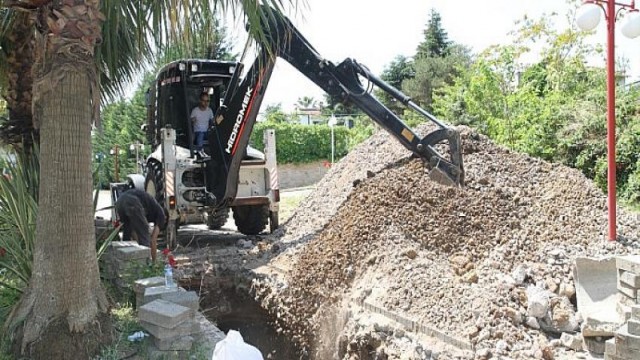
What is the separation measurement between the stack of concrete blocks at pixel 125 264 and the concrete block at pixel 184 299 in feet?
3.45

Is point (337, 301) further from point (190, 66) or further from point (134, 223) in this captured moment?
point (190, 66)

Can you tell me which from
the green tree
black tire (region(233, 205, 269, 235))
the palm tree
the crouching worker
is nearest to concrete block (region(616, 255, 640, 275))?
the palm tree

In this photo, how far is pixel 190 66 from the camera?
9.20 meters

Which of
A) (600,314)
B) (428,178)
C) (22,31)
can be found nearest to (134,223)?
(22,31)

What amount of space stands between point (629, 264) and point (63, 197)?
4.36 metres

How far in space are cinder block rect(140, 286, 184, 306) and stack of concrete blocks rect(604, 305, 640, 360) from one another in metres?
3.32

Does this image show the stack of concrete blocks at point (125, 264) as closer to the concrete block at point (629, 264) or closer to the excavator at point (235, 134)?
the excavator at point (235, 134)

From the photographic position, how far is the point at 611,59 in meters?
6.36

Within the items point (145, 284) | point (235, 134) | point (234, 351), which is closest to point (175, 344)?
point (145, 284)

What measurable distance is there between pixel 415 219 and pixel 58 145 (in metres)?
4.64

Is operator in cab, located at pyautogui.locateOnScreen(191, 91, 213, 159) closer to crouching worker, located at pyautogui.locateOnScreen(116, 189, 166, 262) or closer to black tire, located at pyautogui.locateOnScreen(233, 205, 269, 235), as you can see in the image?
black tire, located at pyautogui.locateOnScreen(233, 205, 269, 235)

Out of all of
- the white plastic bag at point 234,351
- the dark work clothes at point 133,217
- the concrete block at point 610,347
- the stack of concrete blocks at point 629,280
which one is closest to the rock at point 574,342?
the concrete block at point 610,347

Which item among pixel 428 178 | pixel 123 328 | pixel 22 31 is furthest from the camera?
pixel 428 178

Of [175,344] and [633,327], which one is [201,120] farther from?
[633,327]
